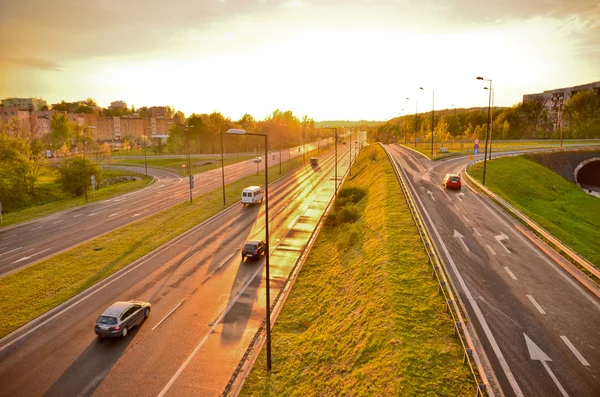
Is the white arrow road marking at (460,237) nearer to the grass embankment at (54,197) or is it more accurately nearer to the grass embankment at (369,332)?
the grass embankment at (369,332)

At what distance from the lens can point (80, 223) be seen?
42125 millimetres

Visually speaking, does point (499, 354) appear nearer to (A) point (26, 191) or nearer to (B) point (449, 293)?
(B) point (449, 293)

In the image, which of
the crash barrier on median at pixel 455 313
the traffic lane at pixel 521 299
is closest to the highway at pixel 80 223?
the crash barrier on median at pixel 455 313

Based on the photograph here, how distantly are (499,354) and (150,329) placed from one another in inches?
688

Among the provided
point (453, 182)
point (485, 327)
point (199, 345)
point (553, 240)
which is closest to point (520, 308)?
point (485, 327)

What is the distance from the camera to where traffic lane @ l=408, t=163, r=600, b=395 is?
12914mm

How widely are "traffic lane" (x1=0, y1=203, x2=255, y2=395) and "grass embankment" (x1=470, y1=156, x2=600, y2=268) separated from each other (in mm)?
30476

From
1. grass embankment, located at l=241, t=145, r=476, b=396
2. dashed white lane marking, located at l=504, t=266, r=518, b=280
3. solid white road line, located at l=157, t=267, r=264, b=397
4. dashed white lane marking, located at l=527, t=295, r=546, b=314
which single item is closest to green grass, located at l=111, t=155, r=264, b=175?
solid white road line, located at l=157, t=267, r=264, b=397

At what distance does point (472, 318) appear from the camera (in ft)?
51.9

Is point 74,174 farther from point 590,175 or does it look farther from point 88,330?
point 590,175

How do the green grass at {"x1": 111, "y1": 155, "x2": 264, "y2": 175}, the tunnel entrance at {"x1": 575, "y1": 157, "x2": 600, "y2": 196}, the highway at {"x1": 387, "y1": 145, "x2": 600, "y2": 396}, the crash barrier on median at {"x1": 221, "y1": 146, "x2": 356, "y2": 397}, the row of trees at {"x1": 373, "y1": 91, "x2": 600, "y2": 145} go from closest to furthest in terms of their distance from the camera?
the highway at {"x1": 387, "y1": 145, "x2": 600, "y2": 396}, the crash barrier on median at {"x1": 221, "y1": 146, "x2": 356, "y2": 397}, the tunnel entrance at {"x1": 575, "y1": 157, "x2": 600, "y2": 196}, the green grass at {"x1": 111, "y1": 155, "x2": 264, "y2": 175}, the row of trees at {"x1": 373, "y1": 91, "x2": 600, "y2": 145}

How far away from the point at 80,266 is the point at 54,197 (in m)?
51.0

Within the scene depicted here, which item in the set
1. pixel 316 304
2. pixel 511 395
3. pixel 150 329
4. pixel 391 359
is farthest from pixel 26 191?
pixel 511 395

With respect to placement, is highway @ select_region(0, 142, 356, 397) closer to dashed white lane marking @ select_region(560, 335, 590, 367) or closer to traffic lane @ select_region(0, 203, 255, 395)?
traffic lane @ select_region(0, 203, 255, 395)
